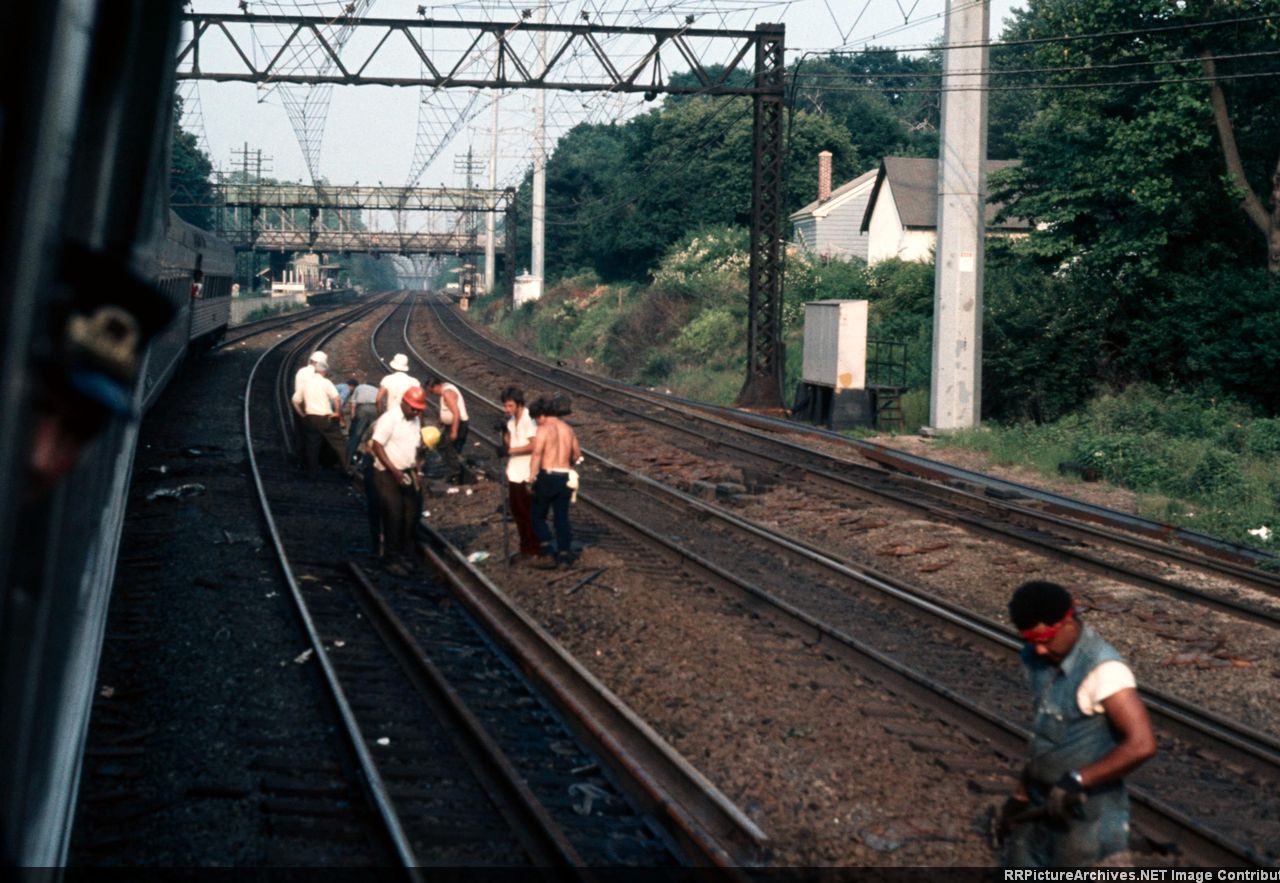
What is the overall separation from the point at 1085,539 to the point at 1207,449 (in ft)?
17.5

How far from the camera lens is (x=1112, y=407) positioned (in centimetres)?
2223

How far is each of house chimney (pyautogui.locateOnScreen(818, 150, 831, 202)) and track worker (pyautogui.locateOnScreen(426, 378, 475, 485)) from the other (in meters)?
42.6

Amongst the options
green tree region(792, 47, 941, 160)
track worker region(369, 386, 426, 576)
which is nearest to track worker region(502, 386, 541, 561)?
track worker region(369, 386, 426, 576)

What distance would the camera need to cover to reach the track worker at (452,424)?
15508 millimetres

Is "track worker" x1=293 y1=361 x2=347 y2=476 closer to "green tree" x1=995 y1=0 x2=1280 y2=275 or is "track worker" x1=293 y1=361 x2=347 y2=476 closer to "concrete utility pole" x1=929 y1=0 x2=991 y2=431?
"concrete utility pole" x1=929 y1=0 x2=991 y2=431

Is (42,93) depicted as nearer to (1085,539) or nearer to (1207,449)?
(1085,539)

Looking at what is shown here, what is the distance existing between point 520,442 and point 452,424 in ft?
11.9

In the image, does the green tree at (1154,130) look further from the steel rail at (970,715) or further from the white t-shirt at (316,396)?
the steel rail at (970,715)

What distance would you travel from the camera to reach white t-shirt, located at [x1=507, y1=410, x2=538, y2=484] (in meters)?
12.5

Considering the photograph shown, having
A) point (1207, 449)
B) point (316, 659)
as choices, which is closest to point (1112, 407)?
point (1207, 449)

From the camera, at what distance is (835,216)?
59.2 metres

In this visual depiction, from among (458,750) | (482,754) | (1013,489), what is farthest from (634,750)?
(1013,489)

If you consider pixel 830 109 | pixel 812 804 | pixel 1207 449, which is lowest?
pixel 812 804

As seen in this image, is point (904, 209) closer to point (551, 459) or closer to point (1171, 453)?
point (1171, 453)
